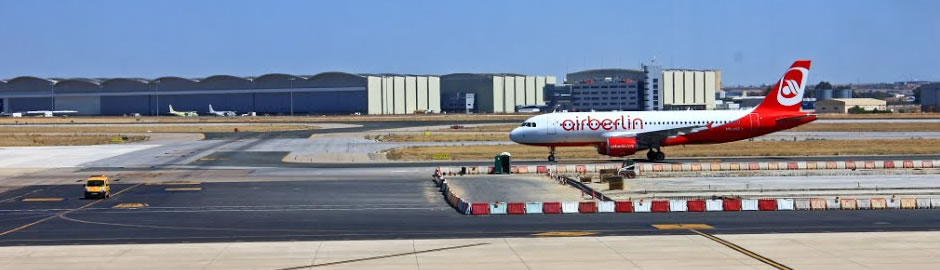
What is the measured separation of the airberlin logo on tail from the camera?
6619 cm

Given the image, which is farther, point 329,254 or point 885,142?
point 885,142

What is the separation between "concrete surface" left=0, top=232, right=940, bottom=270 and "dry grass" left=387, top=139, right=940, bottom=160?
39570 millimetres

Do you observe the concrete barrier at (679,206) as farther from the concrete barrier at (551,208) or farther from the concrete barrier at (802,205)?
the concrete barrier at (551,208)

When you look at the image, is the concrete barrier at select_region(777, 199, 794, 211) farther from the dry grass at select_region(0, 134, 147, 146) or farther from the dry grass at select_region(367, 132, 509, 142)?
the dry grass at select_region(0, 134, 147, 146)

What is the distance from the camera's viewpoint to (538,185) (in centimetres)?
5072

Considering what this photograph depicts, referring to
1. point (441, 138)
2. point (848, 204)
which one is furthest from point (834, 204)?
point (441, 138)

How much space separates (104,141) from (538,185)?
70.9 metres

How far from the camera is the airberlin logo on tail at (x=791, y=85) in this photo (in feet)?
217

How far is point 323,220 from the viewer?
3766 centimetres

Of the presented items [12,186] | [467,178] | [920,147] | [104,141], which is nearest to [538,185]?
[467,178]

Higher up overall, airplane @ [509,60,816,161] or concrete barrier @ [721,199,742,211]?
airplane @ [509,60,816,161]

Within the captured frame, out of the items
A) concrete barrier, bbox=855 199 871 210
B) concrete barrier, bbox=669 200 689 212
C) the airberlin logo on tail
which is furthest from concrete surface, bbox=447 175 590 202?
the airberlin logo on tail

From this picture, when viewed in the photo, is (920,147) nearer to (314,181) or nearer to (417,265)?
(314,181)

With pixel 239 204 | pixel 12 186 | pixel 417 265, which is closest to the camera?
pixel 417 265
